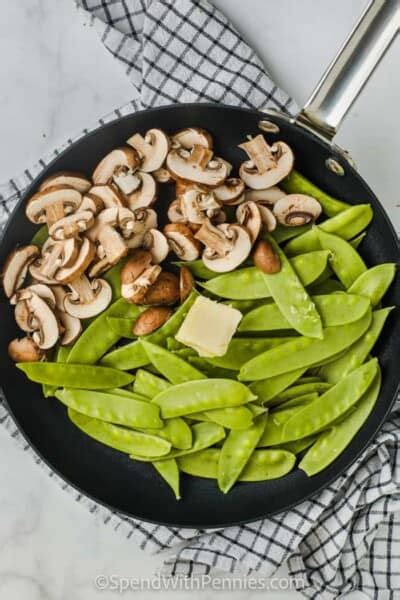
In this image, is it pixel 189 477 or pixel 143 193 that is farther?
pixel 189 477

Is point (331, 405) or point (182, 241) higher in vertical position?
point (182, 241)

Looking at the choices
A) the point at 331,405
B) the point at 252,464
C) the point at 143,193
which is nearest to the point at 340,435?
the point at 331,405

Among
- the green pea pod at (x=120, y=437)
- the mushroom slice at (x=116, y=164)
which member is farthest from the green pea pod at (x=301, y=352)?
the mushroom slice at (x=116, y=164)

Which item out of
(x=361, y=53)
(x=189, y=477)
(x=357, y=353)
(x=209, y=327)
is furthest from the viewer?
(x=189, y=477)

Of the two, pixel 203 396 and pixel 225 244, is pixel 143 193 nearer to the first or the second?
pixel 225 244

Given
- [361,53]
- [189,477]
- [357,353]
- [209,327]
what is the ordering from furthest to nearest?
[189,477], [357,353], [209,327], [361,53]

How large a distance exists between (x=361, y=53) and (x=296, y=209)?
347mm

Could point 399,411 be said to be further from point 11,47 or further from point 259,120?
point 11,47

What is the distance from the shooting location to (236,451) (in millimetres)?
1854

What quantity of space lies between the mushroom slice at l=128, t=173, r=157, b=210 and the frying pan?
7cm

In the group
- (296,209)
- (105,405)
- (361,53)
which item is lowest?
(105,405)

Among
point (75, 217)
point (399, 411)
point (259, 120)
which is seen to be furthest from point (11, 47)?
point (399, 411)

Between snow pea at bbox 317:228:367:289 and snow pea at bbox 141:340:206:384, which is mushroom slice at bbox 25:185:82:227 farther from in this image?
snow pea at bbox 317:228:367:289

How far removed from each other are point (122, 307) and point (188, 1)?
0.65 meters
